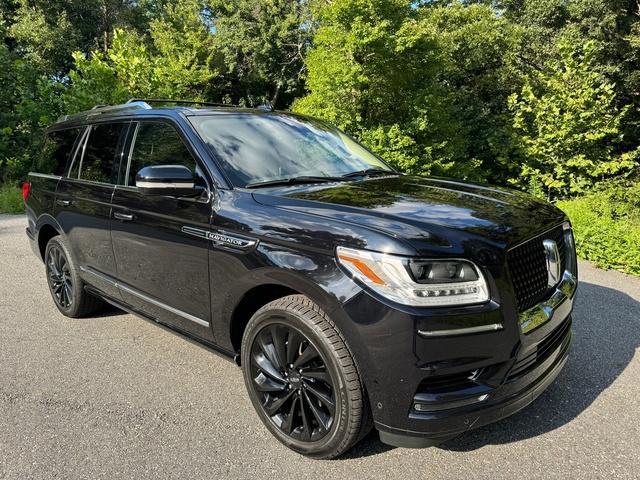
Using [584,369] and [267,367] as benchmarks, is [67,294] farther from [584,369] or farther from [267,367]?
[584,369]

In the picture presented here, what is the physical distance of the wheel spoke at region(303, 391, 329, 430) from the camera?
8.00 ft

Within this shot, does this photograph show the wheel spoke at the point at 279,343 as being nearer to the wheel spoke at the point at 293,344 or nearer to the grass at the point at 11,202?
the wheel spoke at the point at 293,344

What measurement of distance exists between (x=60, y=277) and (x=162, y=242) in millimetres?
2112

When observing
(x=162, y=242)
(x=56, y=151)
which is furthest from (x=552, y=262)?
(x=56, y=151)

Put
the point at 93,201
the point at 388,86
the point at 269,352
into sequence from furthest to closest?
the point at 388,86
the point at 93,201
the point at 269,352

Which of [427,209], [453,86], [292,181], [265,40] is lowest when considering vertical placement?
[427,209]

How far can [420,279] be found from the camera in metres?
2.10

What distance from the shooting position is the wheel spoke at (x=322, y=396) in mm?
2377

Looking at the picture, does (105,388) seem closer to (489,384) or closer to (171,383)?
(171,383)

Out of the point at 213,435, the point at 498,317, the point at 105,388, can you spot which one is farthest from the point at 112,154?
the point at 498,317

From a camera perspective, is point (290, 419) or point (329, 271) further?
point (290, 419)

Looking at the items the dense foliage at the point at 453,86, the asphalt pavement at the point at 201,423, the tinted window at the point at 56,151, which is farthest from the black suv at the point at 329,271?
the dense foliage at the point at 453,86

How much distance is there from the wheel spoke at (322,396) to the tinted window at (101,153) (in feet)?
7.59

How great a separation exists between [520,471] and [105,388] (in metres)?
2.63
